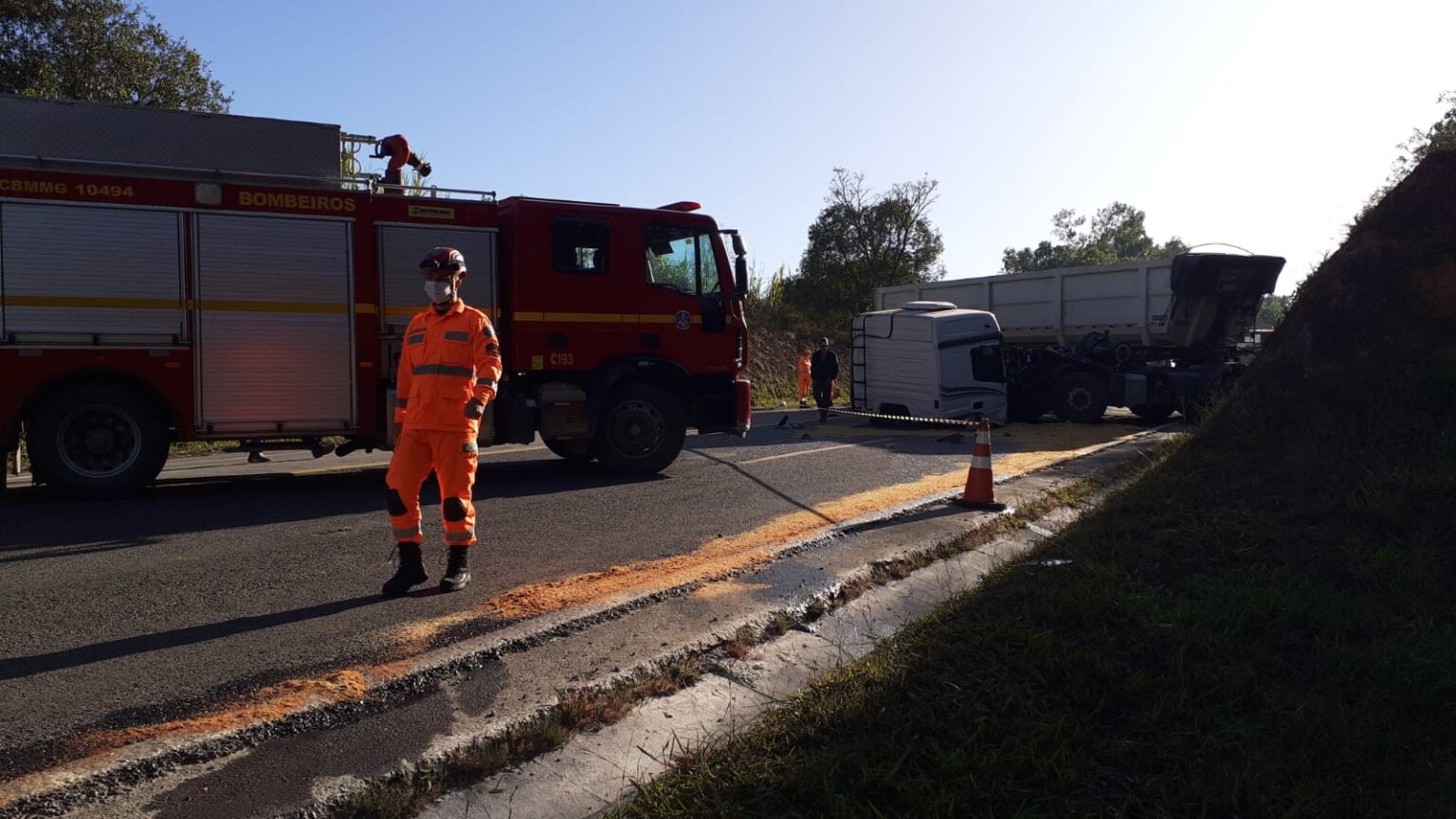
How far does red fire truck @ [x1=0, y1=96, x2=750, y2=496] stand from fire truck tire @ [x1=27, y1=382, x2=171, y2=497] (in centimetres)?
2

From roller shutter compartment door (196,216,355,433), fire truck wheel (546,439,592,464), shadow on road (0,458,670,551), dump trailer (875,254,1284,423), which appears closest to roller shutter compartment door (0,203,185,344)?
roller shutter compartment door (196,216,355,433)

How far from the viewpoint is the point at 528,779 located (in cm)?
304

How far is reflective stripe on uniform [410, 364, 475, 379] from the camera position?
5117 mm

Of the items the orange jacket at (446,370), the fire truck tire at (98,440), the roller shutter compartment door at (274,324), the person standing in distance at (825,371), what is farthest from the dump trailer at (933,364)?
the orange jacket at (446,370)

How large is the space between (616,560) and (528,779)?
2.91 m

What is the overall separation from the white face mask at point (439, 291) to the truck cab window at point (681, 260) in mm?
4605

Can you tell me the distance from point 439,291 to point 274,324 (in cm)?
383

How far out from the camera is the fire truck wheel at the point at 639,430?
31.2ft

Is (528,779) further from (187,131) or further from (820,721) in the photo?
(187,131)

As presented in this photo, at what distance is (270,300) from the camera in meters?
8.26

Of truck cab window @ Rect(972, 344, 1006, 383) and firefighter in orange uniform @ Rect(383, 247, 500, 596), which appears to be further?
truck cab window @ Rect(972, 344, 1006, 383)

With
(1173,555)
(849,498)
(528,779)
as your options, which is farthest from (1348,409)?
(528,779)

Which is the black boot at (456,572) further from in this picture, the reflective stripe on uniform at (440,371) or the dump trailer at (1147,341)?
the dump trailer at (1147,341)

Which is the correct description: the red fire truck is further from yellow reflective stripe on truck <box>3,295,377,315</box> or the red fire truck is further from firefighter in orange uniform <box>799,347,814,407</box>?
firefighter in orange uniform <box>799,347,814,407</box>
